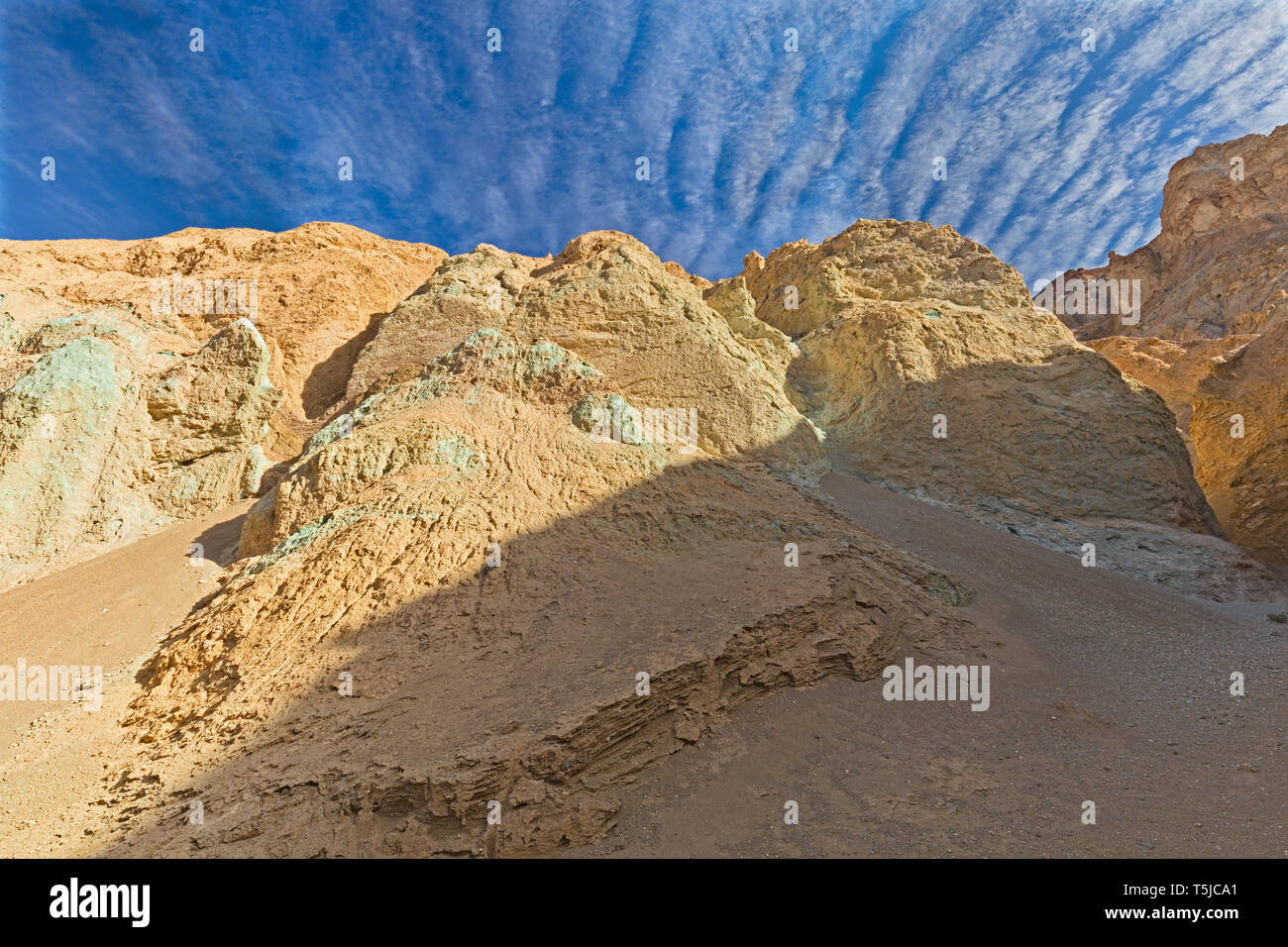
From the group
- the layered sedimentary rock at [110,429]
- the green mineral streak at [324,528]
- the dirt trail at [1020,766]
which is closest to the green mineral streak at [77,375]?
the layered sedimentary rock at [110,429]

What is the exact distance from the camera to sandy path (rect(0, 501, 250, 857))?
4945mm

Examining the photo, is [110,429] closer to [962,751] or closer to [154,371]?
[154,371]

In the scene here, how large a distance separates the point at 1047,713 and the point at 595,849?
187 inches

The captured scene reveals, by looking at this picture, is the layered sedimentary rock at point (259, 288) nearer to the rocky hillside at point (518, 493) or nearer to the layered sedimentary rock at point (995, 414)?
the rocky hillside at point (518, 493)

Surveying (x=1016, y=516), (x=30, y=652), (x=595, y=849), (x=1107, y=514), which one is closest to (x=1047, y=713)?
(x=595, y=849)

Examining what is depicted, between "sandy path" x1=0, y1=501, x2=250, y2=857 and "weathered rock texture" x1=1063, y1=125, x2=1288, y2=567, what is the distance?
1916 centimetres

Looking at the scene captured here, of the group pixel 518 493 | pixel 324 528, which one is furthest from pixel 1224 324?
pixel 324 528

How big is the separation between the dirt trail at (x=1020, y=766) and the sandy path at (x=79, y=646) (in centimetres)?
477

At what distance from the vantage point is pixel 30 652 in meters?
7.56

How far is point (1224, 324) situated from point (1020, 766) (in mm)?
38330

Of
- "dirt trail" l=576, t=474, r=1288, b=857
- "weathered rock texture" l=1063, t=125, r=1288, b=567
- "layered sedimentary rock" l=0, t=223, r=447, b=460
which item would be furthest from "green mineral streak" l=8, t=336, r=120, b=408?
"weathered rock texture" l=1063, t=125, r=1288, b=567

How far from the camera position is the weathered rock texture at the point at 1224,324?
13008 mm

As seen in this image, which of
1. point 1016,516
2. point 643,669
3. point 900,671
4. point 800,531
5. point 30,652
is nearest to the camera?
point 643,669
